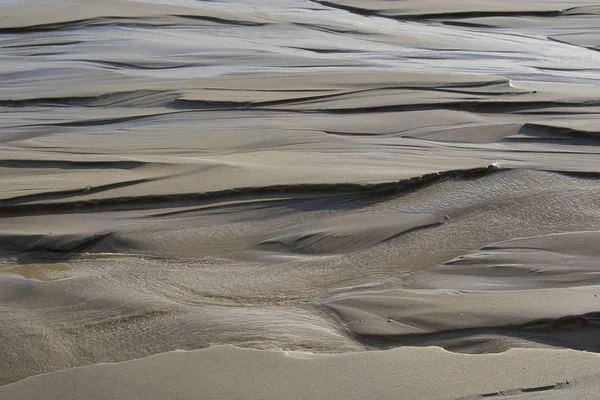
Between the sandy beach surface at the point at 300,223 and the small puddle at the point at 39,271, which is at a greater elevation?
the sandy beach surface at the point at 300,223

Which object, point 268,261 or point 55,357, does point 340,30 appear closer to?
point 268,261

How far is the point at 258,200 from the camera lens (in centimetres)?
175

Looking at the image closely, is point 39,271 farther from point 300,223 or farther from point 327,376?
point 327,376

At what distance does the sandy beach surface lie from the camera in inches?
46.4

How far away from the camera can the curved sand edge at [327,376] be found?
3.66 ft

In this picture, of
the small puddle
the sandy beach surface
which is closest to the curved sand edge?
the sandy beach surface

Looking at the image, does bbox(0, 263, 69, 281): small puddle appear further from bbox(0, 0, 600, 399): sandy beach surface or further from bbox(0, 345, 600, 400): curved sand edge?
bbox(0, 345, 600, 400): curved sand edge

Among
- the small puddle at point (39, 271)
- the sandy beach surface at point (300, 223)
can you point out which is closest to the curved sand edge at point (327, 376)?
the sandy beach surface at point (300, 223)

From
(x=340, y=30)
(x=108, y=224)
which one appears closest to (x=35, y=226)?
(x=108, y=224)

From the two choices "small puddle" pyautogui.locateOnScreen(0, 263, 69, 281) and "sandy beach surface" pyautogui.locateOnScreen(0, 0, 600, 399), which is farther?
"small puddle" pyautogui.locateOnScreen(0, 263, 69, 281)

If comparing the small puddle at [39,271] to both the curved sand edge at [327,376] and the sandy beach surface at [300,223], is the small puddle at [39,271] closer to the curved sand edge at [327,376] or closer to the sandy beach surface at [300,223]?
the sandy beach surface at [300,223]

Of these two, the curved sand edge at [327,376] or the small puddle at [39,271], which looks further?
the small puddle at [39,271]

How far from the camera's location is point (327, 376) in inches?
45.3

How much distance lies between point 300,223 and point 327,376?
0.54 metres
